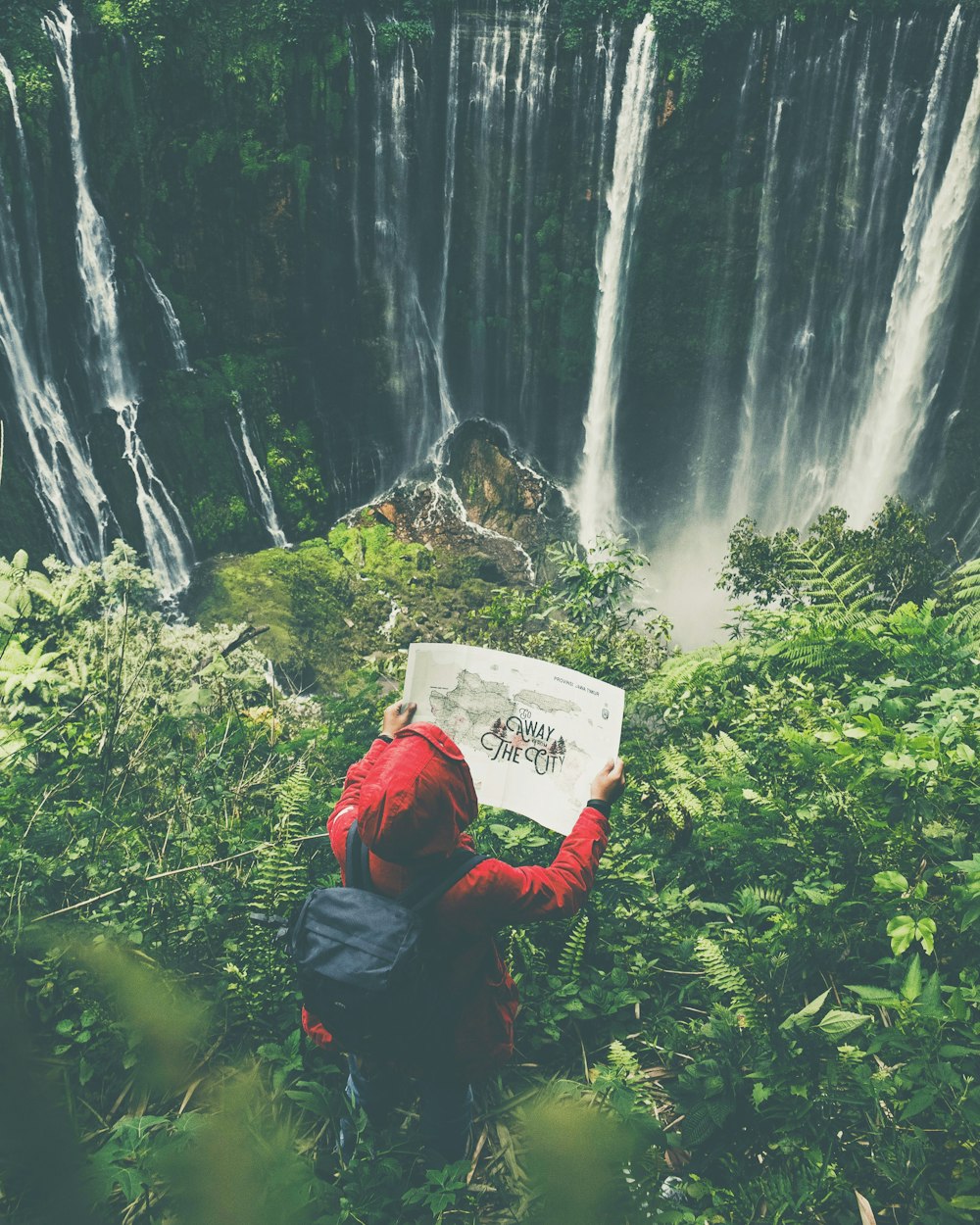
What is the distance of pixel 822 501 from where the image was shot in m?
14.5

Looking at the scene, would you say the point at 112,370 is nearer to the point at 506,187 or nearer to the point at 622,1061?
the point at 506,187

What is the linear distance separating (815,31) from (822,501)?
685 centimetres

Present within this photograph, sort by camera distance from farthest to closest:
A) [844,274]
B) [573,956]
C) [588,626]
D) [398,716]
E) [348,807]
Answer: [844,274], [588,626], [573,956], [398,716], [348,807]

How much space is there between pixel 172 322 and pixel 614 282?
7.14 m

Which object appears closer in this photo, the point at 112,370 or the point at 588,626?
the point at 588,626

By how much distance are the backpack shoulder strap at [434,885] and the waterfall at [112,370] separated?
11476mm

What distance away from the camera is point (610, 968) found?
2275mm

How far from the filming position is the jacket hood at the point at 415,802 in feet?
4.68

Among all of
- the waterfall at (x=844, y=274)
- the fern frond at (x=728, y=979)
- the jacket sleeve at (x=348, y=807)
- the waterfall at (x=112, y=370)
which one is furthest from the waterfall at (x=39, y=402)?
the fern frond at (x=728, y=979)

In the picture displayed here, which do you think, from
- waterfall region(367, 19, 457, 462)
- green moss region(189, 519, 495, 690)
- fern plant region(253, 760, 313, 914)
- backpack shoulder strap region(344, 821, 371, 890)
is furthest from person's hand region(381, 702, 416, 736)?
waterfall region(367, 19, 457, 462)

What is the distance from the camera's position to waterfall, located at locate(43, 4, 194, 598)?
11.8 m

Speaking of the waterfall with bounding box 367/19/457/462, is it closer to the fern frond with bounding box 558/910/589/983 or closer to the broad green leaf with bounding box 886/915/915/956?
the fern frond with bounding box 558/910/589/983

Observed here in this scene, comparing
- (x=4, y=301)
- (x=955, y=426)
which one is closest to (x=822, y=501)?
(x=955, y=426)

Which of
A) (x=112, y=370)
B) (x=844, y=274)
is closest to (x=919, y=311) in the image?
(x=844, y=274)
